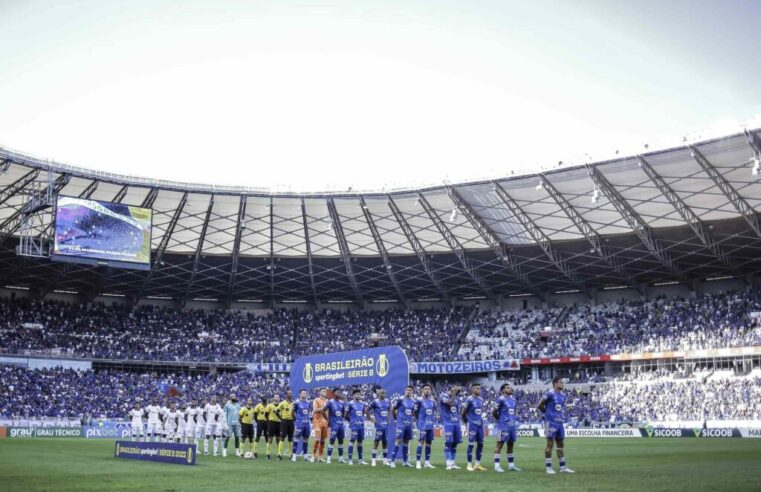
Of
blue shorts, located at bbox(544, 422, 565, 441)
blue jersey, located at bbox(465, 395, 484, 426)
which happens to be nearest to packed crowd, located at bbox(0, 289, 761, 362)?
blue jersey, located at bbox(465, 395, 484, 426)

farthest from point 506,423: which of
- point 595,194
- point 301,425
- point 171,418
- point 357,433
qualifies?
point 595,194

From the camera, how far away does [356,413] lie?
85.3 feet

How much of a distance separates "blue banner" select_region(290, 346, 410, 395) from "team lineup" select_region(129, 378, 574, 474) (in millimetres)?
1623

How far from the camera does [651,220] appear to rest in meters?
58.1

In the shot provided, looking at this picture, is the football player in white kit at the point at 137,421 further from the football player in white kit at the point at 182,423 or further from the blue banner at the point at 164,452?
the blue banner at the point at 164,452

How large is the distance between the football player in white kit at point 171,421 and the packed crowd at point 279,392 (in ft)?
75.5

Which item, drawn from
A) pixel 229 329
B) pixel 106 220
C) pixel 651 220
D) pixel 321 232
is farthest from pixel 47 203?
pixel 651 220

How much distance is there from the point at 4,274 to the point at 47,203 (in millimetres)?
23771

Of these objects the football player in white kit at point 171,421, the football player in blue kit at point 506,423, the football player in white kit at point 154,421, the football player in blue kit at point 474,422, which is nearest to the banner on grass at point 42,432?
the football player in white kit at point 154,421

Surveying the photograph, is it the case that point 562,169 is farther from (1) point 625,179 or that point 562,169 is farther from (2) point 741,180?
(2) point 741,180

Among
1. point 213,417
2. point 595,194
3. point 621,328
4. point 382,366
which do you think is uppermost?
point 595,194

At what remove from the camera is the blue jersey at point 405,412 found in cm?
2441

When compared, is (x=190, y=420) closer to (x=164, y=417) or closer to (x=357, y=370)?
(x=164, y=417)

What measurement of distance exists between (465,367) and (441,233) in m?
16.9
